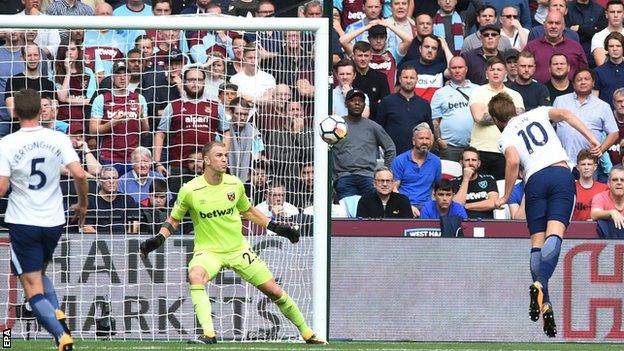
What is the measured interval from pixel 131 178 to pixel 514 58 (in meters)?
6.12

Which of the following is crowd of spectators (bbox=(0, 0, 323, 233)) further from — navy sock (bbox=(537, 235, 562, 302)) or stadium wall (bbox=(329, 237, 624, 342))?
navy sock (bbox=(537, 235, 562, 302))

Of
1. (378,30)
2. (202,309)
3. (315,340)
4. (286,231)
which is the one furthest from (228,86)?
(378,30)

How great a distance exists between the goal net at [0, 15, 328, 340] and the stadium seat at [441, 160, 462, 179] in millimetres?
3070

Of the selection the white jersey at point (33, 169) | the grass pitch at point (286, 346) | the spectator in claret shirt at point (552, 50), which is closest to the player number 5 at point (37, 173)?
the white jersey at point (33, 169)

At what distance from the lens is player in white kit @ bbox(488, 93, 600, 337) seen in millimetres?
13031

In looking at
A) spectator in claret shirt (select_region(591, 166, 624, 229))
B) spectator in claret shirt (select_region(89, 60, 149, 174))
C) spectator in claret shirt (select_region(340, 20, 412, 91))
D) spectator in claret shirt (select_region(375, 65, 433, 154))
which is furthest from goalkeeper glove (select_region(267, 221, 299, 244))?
spectator in claret shirt (select_region(340, 20, 412, 91))

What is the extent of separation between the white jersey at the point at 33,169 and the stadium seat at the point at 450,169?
7.63 metres

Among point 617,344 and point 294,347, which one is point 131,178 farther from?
point 617,344

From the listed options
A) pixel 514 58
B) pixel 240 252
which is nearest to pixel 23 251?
pixel 240 252

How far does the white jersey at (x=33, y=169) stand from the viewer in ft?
35.3

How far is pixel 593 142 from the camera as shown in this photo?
13047mm

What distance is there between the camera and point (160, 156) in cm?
1515

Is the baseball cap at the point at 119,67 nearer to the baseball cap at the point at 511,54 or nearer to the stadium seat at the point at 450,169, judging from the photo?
the stadium seat at the point at 450,169

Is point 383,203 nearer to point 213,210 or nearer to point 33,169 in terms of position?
point 213,210
